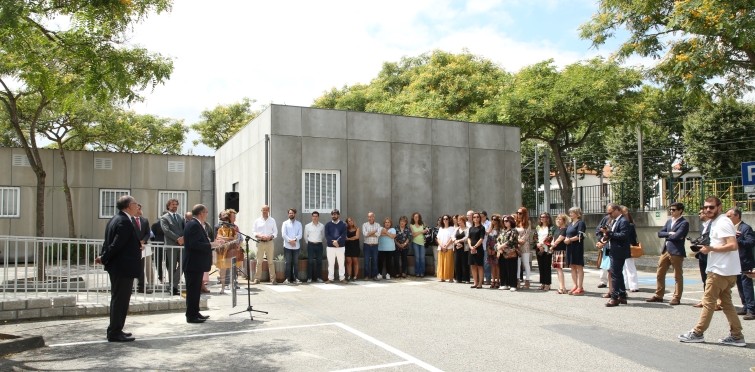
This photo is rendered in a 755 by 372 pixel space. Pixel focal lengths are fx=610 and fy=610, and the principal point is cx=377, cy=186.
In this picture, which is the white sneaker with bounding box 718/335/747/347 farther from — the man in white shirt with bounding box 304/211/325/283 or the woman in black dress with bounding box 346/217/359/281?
the man in white shirt with bounding box 304/211/325/283

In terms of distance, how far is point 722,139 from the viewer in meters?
34.9

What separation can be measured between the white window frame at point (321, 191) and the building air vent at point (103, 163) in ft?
47.7

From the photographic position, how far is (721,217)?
7625mm

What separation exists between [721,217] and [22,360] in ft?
27.8

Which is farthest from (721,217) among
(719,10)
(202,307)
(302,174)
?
(302,174)

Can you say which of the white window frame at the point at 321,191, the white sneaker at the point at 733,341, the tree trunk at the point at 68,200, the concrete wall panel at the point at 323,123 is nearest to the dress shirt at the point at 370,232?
the white window frame at the point at 321,191

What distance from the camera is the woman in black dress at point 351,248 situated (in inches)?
629

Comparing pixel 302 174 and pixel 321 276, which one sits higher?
pixel 302 174

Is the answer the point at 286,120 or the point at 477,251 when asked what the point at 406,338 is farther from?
the point at 286,120

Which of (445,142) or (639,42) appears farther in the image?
(445,142)

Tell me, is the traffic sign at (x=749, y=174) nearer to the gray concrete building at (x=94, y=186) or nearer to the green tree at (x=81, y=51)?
the green tree at (x=81, y=51)

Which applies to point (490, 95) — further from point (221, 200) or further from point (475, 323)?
point (475, 323)

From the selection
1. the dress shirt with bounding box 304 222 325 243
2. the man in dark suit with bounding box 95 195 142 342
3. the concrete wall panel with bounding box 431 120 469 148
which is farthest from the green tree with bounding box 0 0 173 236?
the concrete wall panel with bounding box 431 120 469 148

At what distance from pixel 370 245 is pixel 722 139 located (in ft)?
90.2
